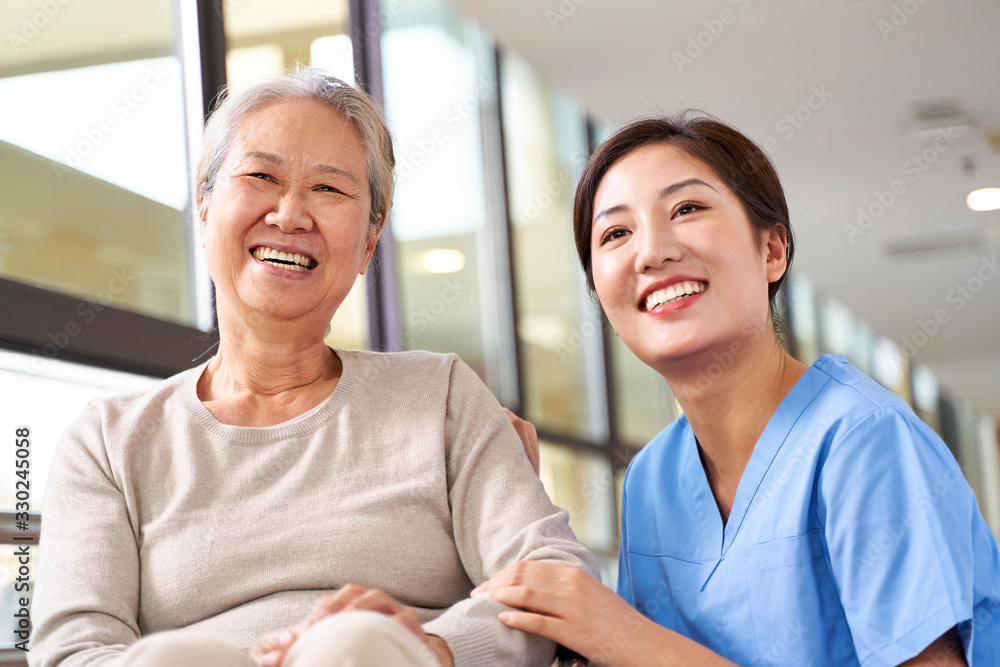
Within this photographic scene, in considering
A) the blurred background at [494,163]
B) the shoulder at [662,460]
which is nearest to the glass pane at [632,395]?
the blurred background at [494,163]

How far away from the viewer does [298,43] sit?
135 inches

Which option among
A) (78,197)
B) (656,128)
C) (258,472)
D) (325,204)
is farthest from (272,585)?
(78,197)

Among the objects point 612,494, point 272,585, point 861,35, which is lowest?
point 612,494

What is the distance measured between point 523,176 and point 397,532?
408 cm

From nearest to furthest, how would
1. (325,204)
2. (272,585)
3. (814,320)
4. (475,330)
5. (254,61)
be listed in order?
(272,585)
(325,204)
(254,61)
(475,330)
(814,320)

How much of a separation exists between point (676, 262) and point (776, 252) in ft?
0.82

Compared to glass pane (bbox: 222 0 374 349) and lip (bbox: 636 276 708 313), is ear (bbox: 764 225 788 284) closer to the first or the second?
lip (bbox: 636 276 708 313)

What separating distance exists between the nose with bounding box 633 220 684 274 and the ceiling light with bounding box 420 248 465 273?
2.80m

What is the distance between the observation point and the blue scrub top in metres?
1.15

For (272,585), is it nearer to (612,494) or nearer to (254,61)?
(254,61)

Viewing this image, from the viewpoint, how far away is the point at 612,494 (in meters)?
5.58

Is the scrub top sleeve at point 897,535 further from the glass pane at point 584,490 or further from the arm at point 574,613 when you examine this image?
the glass pane at point 584,490

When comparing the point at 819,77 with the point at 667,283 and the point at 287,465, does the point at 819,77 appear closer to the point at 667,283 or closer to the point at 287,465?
the point at 667,283

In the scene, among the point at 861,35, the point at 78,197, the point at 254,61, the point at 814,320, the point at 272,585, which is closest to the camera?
the point at 272,585
